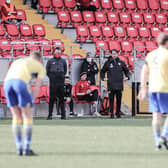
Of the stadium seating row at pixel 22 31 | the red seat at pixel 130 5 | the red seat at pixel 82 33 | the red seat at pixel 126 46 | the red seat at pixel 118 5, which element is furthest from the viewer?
the red seat at pixel 130 5

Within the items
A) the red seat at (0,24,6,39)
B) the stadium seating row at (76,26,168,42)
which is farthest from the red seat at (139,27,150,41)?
the red seat at (0,24,6,39)

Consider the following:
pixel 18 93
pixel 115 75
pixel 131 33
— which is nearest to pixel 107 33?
pixel 131 33

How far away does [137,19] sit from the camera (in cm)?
3156

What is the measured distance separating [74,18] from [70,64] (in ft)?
16.0

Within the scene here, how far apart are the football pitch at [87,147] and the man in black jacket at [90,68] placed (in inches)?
212

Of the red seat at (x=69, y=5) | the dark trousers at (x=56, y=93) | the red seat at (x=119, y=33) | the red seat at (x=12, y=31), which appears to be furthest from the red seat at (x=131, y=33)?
the dark trousers at (x=56, y=93)

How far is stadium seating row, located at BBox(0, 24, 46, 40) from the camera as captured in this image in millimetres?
26770

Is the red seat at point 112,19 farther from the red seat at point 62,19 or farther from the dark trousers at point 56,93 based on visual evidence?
the dark trousers at point 56,93

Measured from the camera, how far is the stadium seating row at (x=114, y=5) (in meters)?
30.2

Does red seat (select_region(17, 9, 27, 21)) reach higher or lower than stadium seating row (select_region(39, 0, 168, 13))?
lower

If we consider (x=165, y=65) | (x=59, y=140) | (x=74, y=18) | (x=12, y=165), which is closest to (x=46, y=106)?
(x=74, y=18)

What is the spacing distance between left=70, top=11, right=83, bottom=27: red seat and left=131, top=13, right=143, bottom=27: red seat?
8.31ft

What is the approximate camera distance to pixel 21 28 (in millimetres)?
27203

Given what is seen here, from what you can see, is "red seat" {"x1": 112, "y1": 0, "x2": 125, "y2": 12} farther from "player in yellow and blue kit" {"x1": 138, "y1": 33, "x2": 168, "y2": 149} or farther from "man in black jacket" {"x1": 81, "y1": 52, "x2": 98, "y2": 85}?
"player in yellow and blue kit" {"x1": 138, "y1": 33, "x2": 168, "y2": 149}
